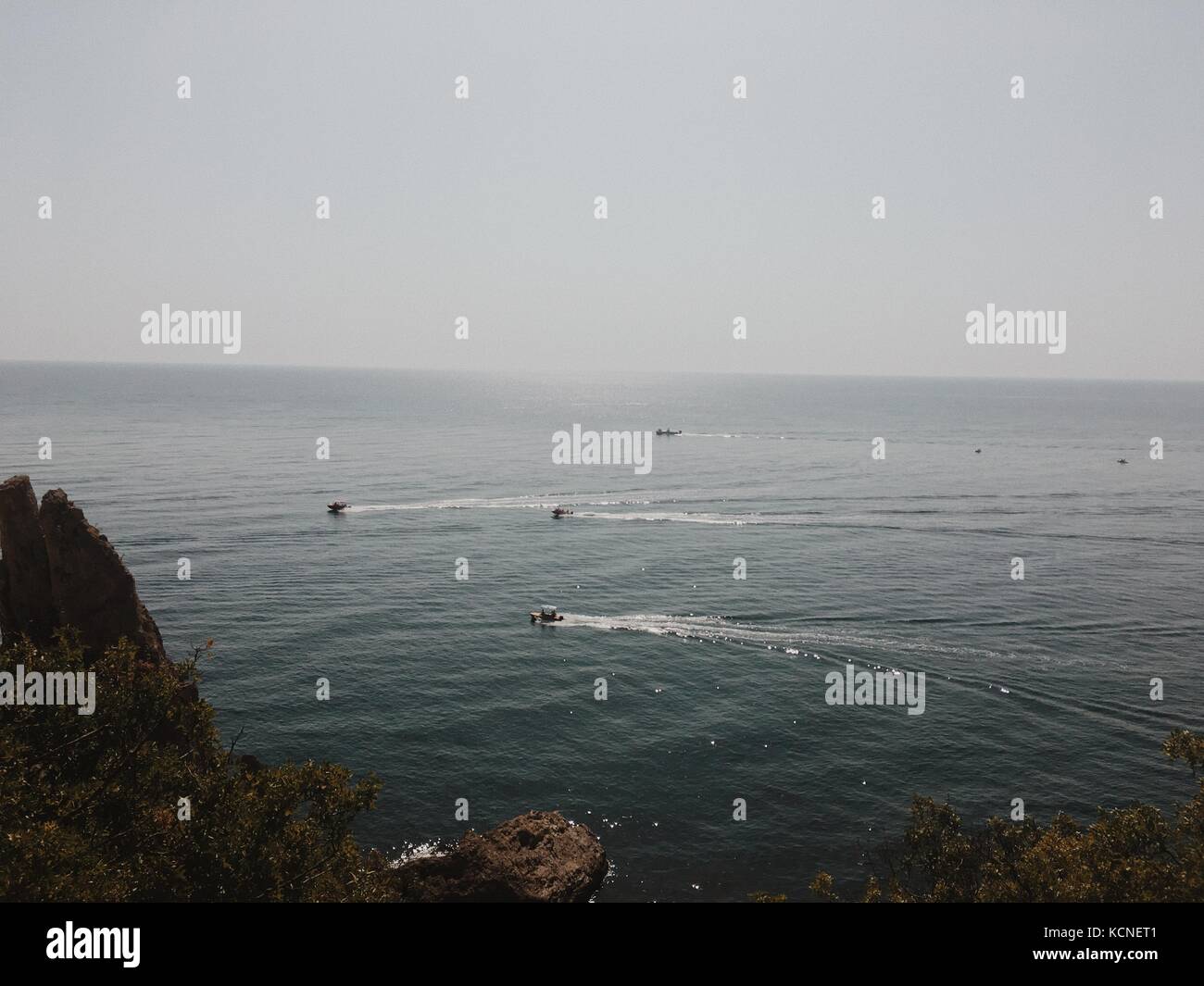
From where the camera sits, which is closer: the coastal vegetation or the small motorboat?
the coastal vegetation

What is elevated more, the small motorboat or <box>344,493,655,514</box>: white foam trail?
<box>344,493,655,514</box>: white foam trail

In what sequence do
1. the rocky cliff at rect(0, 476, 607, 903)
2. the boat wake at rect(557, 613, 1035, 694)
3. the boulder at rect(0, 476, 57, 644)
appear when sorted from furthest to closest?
1. the boat wake at rect(557, 613, 1035, 694)
2. the boulder at rect(0, 476, 57, 644)
3. the rocky cliff at rect(0, 476, 607, 903)

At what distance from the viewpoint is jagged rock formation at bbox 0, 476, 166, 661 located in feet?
139

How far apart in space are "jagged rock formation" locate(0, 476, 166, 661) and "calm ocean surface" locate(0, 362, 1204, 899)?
14.8 metres

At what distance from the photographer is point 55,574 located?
143 ft

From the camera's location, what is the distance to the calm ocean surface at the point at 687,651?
50.3 m

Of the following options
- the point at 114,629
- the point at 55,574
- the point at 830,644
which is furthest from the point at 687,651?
the point at 55,574

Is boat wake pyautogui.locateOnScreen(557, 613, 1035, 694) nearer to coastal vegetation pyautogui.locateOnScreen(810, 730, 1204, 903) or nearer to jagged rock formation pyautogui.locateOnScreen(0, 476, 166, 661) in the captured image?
coastal vegetation pyautogui.locateOnScreen(810, 730, 1204, 903)

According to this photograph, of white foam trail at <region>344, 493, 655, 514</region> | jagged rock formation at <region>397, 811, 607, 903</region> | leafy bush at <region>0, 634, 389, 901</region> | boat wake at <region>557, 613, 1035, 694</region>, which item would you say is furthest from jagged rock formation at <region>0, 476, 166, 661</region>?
white foam trail at <region>344, 493, 655, 514</region>

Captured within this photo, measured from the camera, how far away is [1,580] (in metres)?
42.7

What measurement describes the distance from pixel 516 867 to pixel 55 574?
30.8m

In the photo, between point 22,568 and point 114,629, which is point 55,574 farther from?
point 114,629

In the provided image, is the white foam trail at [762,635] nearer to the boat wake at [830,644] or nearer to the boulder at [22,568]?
the boat wake at [830,644]
